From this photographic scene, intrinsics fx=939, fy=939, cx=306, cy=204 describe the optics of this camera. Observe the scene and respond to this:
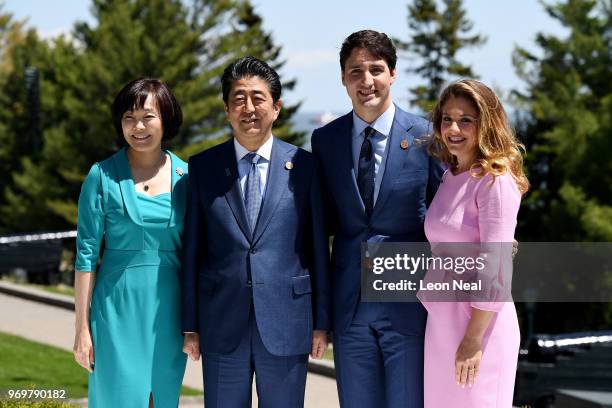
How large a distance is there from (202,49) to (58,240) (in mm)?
26262

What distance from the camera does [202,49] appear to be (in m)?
41.3

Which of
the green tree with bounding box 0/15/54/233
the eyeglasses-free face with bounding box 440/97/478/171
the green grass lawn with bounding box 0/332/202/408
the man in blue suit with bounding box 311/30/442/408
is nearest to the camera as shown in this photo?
→ the eyeglasses-free face with bounding box 440/97/478/171

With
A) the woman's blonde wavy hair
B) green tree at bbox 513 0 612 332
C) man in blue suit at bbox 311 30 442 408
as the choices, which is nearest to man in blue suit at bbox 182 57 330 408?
man in blue suit at bbox 311 30 442 408

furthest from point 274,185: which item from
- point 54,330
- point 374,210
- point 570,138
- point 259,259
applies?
point 570,138

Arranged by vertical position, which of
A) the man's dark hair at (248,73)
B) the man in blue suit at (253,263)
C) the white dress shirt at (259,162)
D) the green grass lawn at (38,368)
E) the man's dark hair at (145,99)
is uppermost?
the man's dark hair at (248,73)

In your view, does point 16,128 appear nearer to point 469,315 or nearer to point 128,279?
point 128,279

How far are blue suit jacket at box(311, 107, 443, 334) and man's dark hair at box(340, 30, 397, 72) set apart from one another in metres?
0.26

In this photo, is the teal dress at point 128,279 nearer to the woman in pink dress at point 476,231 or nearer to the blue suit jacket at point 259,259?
the blue suit jacket at point 259,259

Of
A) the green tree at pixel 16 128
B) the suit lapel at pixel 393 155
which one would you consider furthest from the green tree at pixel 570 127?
the suit lapel at pixel 393 155

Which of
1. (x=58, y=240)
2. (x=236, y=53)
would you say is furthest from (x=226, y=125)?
(x=58, y=240)

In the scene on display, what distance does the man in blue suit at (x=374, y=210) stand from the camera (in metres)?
3.88

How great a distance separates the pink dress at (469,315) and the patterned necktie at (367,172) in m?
0.31

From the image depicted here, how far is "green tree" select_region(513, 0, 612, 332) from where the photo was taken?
1401 inches

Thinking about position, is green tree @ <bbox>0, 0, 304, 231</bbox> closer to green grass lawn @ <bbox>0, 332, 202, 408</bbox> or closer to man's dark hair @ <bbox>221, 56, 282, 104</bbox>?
green grass lawn @ <bbox>0, 332, 202, 408</bbox>
